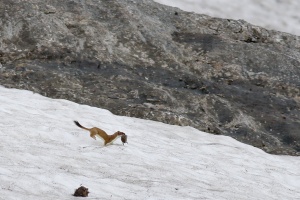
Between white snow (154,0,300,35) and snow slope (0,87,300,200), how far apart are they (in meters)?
17.1

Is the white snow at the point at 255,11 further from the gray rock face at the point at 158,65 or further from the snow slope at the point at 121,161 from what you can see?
the snow slope at the point at 121,161

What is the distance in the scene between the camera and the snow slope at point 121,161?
30.4ft

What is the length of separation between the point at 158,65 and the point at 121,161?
10.8m

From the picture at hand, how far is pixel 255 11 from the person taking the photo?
36.2 meters

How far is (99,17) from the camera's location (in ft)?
79.3

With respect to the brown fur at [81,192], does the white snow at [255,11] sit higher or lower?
higher

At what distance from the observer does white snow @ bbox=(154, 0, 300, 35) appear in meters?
33.7

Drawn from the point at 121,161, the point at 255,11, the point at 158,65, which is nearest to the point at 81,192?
the point at 121,161

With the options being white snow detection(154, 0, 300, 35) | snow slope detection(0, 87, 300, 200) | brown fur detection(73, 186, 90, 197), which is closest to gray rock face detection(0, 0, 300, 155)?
snow slope detection(0, 87, 300, 200)

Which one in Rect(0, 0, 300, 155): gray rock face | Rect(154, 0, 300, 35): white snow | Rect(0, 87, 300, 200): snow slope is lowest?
Rect(0, 87, 300, 200): snow slope

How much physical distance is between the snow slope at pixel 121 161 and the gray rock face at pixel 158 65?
1411 mm

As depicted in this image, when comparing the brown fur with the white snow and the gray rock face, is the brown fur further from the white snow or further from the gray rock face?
the white snow

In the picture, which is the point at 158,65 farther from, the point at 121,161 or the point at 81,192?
the point at 81,192

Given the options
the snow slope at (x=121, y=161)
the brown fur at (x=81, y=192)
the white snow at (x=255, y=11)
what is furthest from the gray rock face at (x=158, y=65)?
the brown fur at (x=81, y=192)
